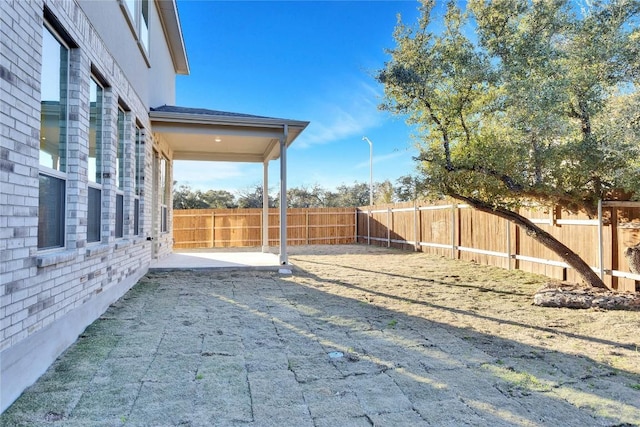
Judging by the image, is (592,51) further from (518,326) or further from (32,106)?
(32,106)

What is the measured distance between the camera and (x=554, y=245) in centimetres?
661

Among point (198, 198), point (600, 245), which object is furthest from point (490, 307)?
point (198, 198)

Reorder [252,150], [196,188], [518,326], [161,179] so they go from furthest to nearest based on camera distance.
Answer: [196,188] < [252,150] < [161,179] < [518,326]

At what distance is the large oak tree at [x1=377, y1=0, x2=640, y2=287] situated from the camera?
204 inches

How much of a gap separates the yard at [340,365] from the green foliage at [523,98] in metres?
1.94

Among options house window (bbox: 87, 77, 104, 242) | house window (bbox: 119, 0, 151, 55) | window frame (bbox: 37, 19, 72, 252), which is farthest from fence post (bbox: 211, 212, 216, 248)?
window frame (bbox: 37, 19, 72, 252)

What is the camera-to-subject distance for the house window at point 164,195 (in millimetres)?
10008

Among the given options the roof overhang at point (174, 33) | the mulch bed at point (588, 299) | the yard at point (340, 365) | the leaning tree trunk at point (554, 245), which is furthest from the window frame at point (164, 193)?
the mulch bed at point (588, 299)

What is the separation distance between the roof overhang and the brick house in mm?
1960

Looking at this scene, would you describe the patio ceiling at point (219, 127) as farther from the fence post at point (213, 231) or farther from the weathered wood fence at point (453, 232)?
the fence post at point (213, 231)

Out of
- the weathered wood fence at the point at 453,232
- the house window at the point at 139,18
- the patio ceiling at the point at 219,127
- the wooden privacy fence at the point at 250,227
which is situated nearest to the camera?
the house window at the point at 139,18

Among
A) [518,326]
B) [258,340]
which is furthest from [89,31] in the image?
[518,326]

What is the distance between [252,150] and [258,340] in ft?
25.8

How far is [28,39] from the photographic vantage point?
2.79 m
